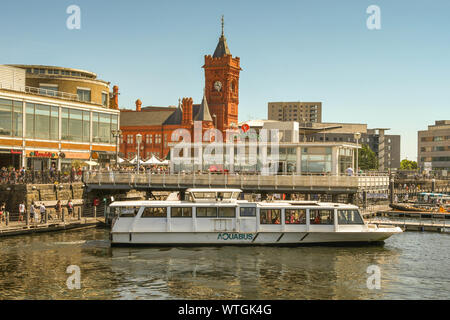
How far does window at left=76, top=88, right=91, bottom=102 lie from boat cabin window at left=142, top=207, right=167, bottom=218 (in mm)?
44555

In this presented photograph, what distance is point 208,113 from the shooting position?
479 feet

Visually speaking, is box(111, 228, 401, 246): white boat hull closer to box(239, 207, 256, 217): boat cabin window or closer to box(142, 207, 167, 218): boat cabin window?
box(142, 207, 167, 218): boat cabin window

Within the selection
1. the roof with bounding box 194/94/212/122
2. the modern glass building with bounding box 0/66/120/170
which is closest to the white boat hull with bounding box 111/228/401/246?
the modern glass building with bounding box 0/66/120/170

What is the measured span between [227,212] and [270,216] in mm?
3683

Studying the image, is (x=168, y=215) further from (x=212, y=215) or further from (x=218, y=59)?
(x=218, y=59)

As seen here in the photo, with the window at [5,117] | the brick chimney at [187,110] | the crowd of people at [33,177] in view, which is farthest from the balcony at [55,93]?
the brick chimney at [187,110]

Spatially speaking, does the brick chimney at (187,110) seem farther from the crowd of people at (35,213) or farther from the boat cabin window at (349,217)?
the boat cabin window at (349,217)

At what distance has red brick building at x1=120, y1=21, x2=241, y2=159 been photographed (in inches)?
5876

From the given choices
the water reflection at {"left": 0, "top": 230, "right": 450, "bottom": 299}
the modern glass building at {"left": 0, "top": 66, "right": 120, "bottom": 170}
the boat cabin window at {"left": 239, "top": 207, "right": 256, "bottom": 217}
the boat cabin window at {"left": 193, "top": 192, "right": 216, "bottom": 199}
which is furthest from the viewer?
the modern glass building at {"left": 0, "top": 66, "right": 120, "bottom": 170}

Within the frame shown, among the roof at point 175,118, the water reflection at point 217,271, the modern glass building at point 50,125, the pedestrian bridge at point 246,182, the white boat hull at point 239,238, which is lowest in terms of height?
the water reflection at point 217,271

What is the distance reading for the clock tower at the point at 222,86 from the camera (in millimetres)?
151625

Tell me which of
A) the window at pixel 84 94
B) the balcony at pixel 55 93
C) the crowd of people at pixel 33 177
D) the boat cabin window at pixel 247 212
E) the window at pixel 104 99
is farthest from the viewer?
the window at pixel 104 99

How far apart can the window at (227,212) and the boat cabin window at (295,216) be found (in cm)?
452

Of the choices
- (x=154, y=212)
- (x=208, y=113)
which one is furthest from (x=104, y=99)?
(x=208, y=113)
